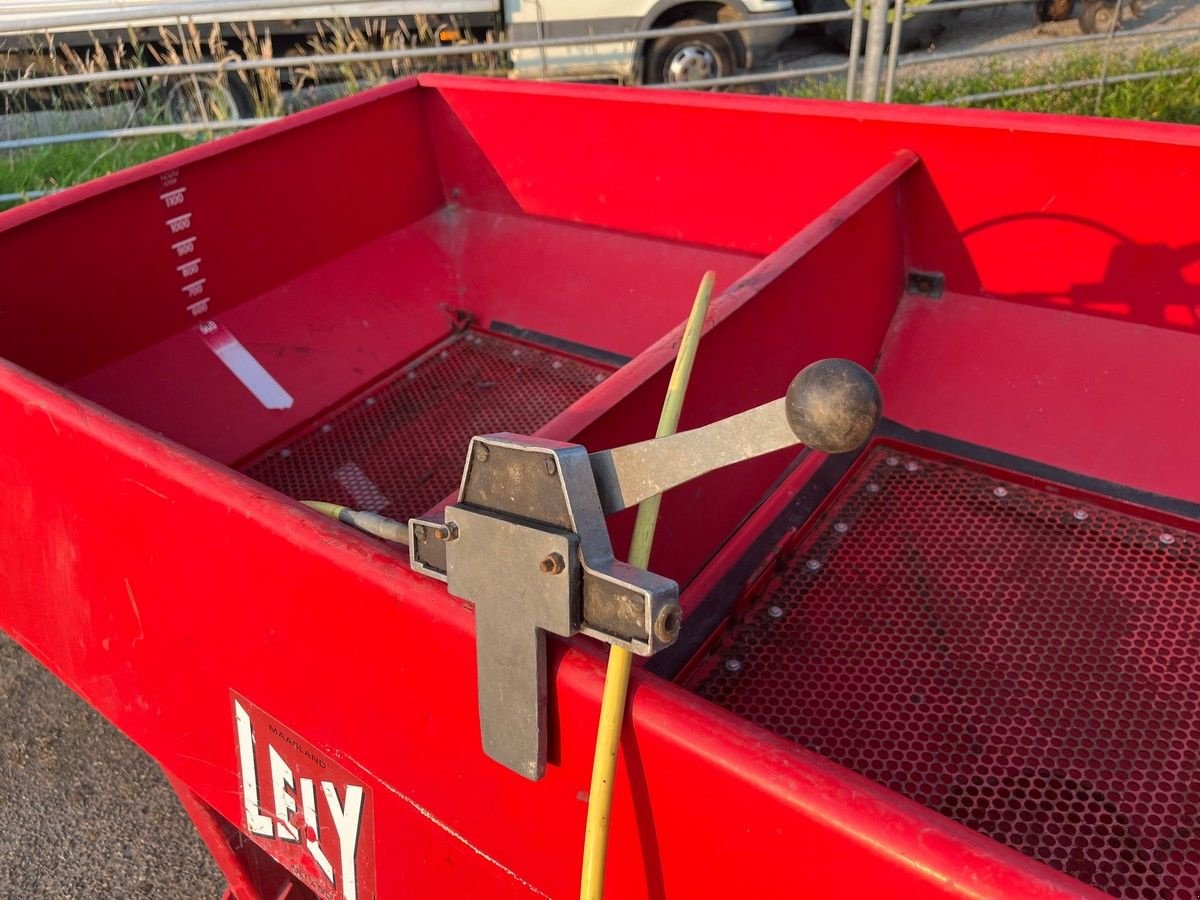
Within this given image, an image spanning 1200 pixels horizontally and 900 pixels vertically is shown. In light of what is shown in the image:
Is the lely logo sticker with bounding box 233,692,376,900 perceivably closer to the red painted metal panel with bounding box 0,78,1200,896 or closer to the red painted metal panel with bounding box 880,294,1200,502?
the red painted metal panel with bounding box 0,78,1200,896

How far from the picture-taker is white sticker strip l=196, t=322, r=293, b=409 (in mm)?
2943

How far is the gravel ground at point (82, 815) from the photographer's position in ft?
7.65

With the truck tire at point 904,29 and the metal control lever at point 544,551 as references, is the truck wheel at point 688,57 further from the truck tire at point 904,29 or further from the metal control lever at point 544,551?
the metal control lever at point 544,551

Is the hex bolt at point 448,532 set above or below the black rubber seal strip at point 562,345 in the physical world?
above

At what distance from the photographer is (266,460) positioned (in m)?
2.81

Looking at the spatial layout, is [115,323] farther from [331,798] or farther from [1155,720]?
[1155,720]

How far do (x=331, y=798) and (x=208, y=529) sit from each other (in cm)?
46

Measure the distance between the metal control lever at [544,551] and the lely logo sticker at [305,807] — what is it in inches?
16.4

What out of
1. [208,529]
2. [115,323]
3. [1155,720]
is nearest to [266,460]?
[115,323]

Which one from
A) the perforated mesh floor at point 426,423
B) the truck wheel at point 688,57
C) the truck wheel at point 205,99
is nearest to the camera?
the perforated mesh floor at point 426,423

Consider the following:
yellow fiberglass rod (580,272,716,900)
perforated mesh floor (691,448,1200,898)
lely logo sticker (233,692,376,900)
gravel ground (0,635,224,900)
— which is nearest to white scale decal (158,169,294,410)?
gravel ground (0,635,224,900)

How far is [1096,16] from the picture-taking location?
959cm

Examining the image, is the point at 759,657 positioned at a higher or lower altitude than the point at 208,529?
lower

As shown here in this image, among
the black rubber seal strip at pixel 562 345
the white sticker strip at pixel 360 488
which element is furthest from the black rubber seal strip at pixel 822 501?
the white sticker strip at pixel 360 488
